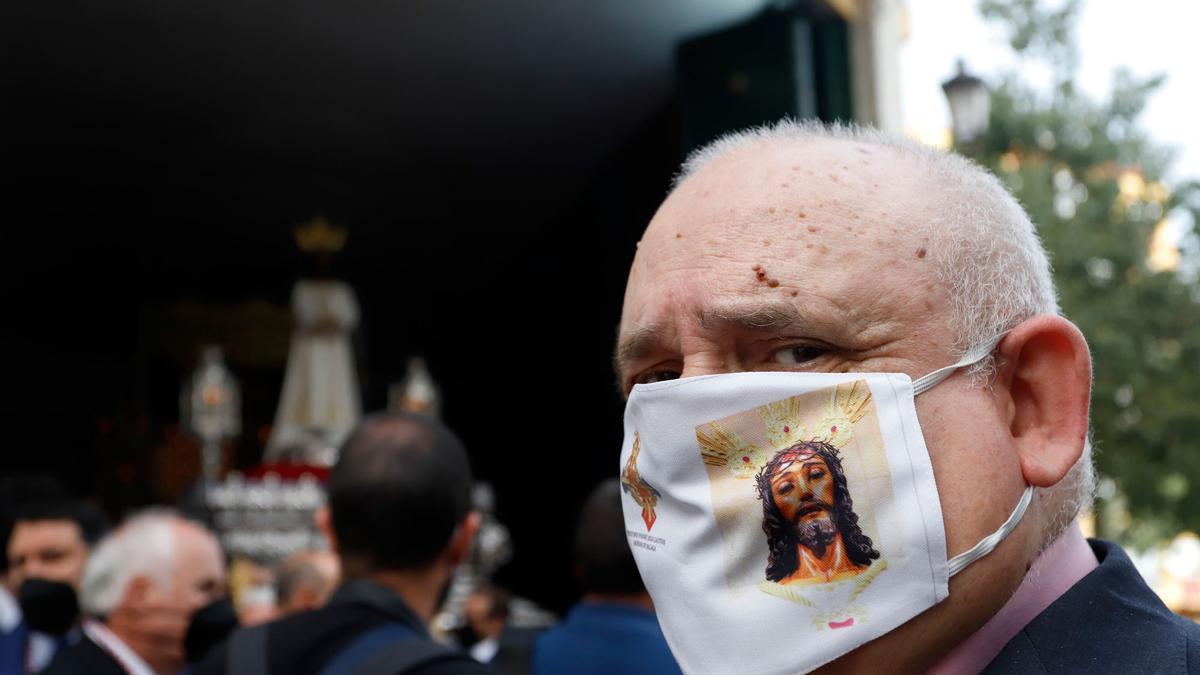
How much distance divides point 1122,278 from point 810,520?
A: 600 inches

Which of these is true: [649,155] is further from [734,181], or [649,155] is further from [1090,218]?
[734,181]

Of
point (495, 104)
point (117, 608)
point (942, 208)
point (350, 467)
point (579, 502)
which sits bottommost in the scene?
point (579, 502)

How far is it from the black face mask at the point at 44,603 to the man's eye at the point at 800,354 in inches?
141

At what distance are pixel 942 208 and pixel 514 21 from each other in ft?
27.2

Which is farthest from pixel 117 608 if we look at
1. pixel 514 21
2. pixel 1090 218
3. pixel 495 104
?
pixel 1090 218

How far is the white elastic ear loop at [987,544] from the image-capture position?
1186 mm

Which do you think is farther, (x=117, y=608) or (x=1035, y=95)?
(x=1035, y=95)

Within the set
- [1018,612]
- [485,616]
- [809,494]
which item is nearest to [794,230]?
[809,494]

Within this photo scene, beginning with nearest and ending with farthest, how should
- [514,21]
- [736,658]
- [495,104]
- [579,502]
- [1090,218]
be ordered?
[736,658] < [514,21] < [495,104] < [579,502] < [1090,218]

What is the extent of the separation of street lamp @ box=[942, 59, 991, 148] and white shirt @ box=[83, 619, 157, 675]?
16.4 feet

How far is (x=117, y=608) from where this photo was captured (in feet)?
11.0

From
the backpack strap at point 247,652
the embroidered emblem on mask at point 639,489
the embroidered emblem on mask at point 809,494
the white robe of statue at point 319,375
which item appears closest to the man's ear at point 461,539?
the backpack strap at point 247,652

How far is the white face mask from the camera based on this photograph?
1.19 metres

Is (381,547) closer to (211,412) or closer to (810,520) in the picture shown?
(810,520)
